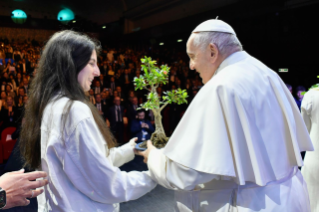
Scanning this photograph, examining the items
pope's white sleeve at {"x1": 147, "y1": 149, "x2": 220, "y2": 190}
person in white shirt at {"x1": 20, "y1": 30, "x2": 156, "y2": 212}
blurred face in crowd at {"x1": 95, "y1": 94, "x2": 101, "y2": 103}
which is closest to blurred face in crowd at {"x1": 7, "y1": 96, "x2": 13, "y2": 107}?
blurred face in crowd at {"x1": 95, "y1": 94, "x2": 101, "y2": 103}

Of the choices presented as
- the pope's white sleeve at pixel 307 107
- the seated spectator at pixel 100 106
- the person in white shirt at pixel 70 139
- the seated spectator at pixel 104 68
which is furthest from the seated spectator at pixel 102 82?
the person in white shirt at pixel 70 139

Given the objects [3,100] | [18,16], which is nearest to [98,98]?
[3,100]

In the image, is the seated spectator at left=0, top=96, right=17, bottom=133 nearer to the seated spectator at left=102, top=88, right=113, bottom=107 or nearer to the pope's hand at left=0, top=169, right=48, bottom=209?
the seated spectator at left=102, top=88, right=113, bottom=107

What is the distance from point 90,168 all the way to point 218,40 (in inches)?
38.5

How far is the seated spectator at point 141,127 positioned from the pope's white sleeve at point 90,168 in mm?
4072

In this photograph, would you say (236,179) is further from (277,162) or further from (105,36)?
(105,36)

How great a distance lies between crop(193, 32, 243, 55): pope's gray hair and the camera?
Result: 1.47 m

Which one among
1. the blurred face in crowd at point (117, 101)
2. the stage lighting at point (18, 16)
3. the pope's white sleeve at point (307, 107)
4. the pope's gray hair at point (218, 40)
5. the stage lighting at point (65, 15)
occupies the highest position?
the stage lighting at point (65, 15)

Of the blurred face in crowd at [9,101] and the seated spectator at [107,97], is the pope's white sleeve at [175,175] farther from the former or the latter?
the seated spectator at [107,97]

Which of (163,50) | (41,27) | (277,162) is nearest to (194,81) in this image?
(163,50)

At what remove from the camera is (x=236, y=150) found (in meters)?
1.25

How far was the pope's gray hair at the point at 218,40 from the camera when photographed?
1.47 meters

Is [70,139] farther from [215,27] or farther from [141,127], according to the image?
[141,127]

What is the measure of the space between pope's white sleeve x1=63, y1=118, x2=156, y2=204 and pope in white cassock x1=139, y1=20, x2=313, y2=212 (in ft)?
0.75
